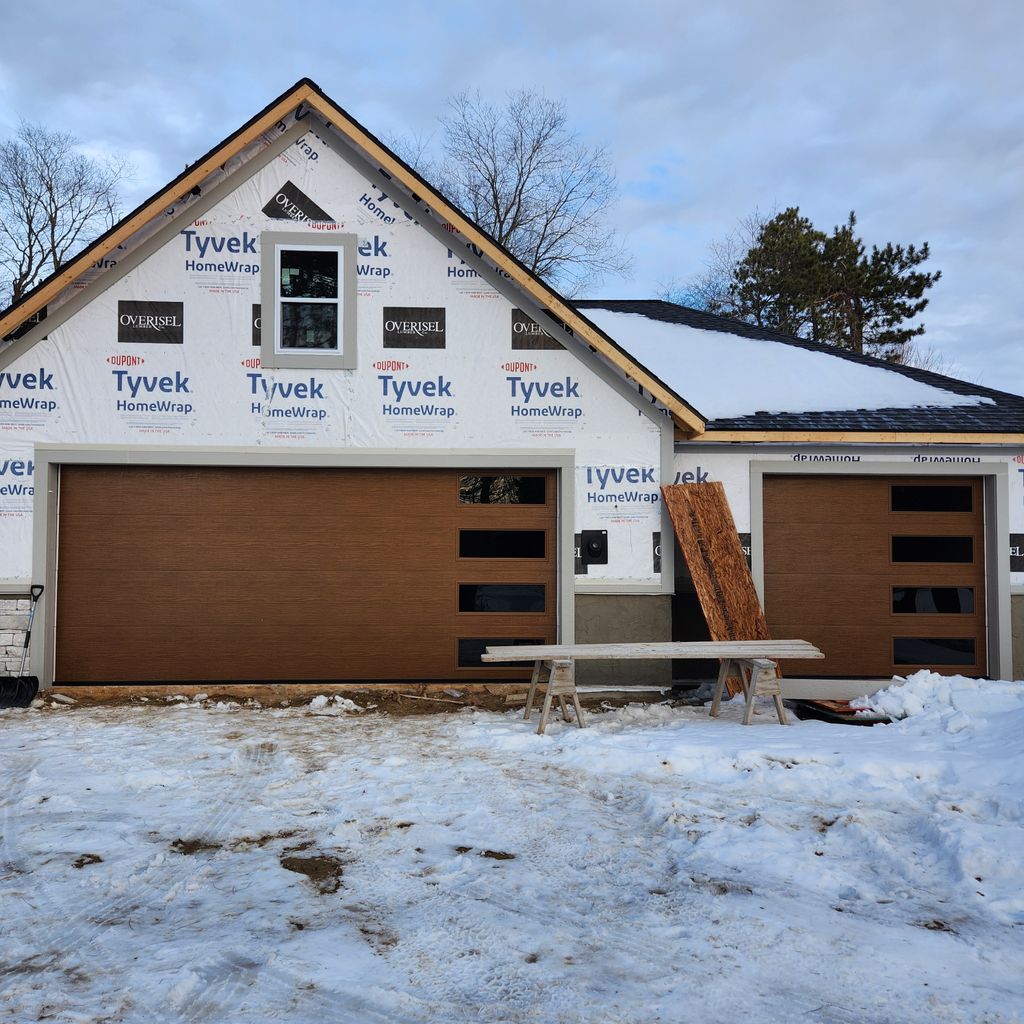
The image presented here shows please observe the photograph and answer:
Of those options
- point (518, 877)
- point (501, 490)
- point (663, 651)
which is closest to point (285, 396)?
point (501, 490)

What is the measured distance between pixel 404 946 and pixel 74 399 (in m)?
7.68

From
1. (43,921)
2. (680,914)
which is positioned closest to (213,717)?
(43,921)

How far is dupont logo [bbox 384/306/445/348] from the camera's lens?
9.09m

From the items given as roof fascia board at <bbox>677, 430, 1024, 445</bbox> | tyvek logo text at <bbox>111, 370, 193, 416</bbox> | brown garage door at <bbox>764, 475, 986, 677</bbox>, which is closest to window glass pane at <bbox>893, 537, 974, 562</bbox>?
brown garage door at <bbox>764, 475, 986, 677</bbox>

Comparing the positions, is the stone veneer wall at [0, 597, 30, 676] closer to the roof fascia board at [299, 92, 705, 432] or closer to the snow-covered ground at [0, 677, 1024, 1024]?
the snow-covered ground at [0, 677, 1024, 1024]

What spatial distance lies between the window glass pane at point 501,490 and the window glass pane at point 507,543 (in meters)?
0.36

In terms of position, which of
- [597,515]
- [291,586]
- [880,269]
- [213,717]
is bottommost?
[213,717]

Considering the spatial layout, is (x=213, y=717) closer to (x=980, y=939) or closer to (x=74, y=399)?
(x=74, y=399)

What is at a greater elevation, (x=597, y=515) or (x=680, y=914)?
(x=597, y=515)

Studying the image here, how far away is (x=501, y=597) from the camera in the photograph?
30.5 ft

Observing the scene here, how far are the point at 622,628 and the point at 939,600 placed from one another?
162 inches

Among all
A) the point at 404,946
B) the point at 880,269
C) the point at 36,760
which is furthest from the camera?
the point at 880,269

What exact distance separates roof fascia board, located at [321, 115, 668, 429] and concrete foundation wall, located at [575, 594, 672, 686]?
2.10 m

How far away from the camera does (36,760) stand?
614cm
